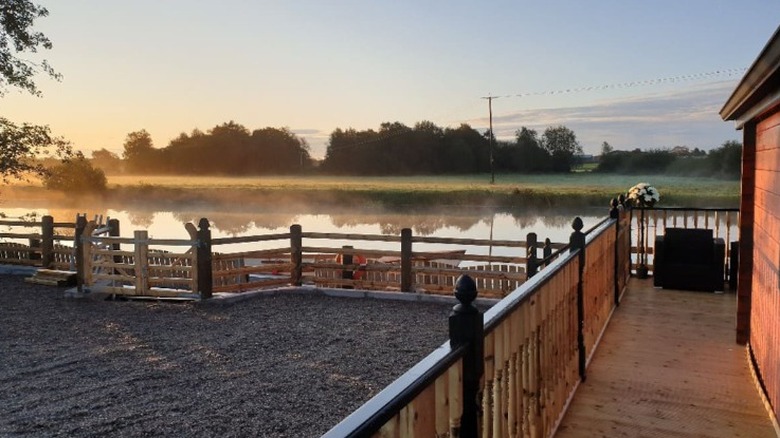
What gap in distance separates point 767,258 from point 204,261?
9111 mm

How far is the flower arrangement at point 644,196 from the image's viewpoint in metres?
9.72

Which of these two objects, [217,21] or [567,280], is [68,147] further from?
[567,280]

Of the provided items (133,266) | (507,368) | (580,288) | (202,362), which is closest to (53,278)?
(133,266)

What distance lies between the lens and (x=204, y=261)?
36.1ft

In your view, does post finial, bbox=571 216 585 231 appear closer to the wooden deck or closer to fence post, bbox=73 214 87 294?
the wooden deck

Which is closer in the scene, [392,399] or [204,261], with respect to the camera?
[392,399]

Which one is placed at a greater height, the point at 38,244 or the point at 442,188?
the point at 442,188

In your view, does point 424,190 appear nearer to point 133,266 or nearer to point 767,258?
point 133,266

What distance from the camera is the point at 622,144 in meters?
43.1

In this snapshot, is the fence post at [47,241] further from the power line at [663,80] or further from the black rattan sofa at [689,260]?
the power line at [663,80]

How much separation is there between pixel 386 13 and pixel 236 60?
1460 cm

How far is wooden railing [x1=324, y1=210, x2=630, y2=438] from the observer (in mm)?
1642

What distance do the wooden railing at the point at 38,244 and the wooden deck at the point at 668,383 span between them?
40.5ft

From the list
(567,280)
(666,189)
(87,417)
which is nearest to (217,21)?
(87,417)
